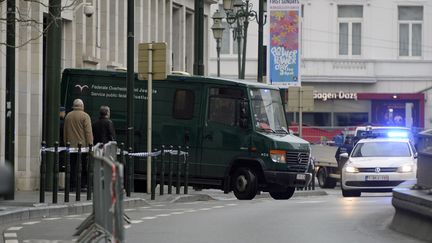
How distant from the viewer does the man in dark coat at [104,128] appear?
21547mm

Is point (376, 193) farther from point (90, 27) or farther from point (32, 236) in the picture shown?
point (32, 236)

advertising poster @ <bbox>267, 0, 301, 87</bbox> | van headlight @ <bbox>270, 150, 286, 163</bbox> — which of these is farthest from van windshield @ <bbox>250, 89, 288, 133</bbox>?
advertising poster @ <bbox>267, 0, 301, 87</bbox>

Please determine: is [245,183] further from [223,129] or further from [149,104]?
[149,104]

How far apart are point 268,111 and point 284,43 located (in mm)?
12094

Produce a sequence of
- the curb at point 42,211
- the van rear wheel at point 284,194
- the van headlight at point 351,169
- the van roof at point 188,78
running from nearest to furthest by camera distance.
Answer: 1. the curb at point 42,211
2. the van roof at point 188,78
3. the van rear wheel at point 284,194
4. the van headlight at point 351,169

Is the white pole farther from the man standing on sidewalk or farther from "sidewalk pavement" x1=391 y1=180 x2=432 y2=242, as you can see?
"sidewalk pavement" x1=391 y1=180 x2=432 y2=242

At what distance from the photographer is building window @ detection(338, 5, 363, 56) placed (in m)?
61.2

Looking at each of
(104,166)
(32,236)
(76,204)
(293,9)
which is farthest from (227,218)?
(293,9)

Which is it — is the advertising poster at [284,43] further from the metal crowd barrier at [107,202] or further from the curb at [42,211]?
the metal crowd barrier at [107,202]

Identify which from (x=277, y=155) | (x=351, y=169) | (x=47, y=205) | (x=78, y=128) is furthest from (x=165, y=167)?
(x=47, y=205)

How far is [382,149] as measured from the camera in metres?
28.5

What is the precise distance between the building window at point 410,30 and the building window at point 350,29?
91.4 inches

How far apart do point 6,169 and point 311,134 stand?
167 feet

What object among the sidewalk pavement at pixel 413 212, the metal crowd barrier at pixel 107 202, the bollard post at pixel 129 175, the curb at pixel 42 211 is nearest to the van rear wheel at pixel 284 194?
the bollard post at pixel 129 175
